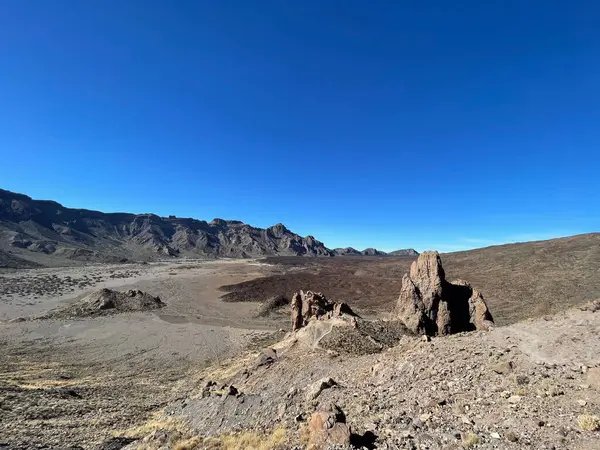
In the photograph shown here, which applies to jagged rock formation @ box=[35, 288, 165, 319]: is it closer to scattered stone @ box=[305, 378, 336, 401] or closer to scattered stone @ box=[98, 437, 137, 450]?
scattered stone @ box=[98, 437, 137, 450]

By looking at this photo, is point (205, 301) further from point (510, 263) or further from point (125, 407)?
point (510, 263)

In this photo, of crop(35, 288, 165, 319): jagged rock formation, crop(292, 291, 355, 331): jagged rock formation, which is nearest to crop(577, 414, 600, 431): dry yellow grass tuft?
crop(292, 291, 355, 331): jagged rock formation

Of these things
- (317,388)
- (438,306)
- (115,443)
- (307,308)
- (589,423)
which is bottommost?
(115,443)

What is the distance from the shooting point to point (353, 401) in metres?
11.5

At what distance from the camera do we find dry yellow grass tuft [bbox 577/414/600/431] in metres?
7.10

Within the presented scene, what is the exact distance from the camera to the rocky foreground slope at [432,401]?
7.90 meters

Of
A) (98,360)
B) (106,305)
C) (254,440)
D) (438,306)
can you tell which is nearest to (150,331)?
(98,360)

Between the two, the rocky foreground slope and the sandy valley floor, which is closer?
the rocky foreground slope

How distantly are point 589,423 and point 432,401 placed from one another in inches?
144

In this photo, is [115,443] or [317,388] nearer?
[115,443]

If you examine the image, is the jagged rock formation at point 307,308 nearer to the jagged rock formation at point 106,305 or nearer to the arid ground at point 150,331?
the arid ground at point 150,331

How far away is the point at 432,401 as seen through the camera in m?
9.89

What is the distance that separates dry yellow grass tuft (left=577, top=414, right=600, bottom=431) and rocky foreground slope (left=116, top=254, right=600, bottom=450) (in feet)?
0.07

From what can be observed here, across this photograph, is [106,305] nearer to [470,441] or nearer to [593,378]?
[470,441]
